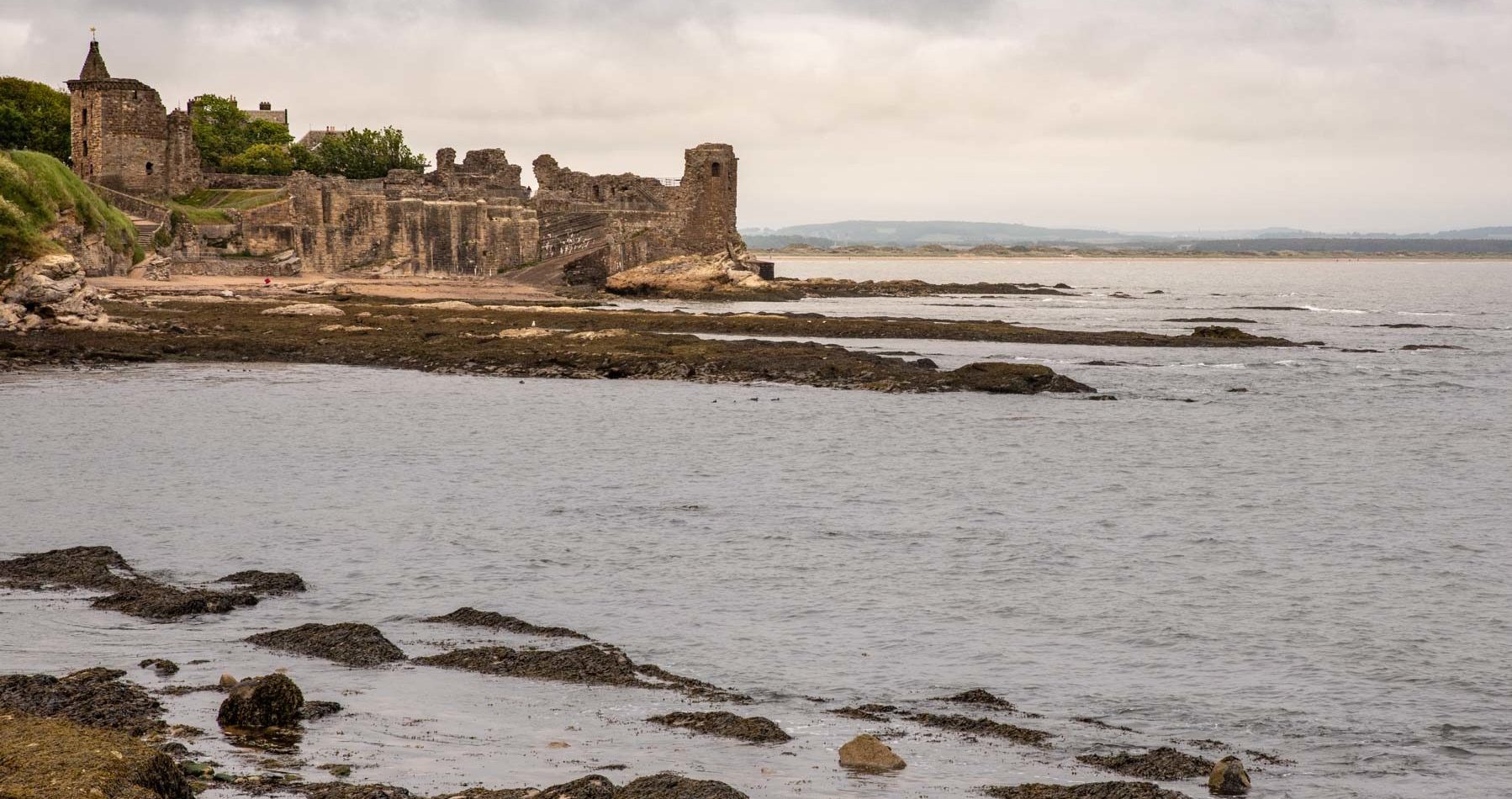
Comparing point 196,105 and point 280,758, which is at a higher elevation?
point 196,105

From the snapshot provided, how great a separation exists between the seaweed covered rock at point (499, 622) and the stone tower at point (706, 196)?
184 feet

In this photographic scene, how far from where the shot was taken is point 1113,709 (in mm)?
10461

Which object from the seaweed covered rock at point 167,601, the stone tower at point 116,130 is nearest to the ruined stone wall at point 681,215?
the stone tower at point 116,130

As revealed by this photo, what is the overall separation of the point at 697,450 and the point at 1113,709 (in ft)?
46.3

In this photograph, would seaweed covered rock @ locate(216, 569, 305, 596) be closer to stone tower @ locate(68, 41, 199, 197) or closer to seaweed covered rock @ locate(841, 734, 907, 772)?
seaweed covered rock @ locate(841, 734, 907, 772)

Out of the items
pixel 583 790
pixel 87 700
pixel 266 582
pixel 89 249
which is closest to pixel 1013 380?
pixel 266 582

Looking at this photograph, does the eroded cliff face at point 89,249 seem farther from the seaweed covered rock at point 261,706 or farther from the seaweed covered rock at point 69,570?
the seaweed covered rock at point 261,706

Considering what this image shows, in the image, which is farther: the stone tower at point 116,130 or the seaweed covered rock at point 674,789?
the stone tower at point 116,130

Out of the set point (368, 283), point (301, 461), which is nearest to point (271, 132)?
point (368, 283)

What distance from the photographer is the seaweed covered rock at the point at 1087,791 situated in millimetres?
8328

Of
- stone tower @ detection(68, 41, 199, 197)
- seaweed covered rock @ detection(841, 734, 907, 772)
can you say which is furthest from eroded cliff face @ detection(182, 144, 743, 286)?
seaweed covered rock @ detection(841, 734, 907, 772)

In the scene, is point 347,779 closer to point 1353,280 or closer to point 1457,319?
point 1457,319

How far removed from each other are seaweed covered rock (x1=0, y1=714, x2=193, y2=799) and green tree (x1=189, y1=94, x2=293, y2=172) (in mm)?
79476

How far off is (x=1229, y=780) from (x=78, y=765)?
6349 millimetres
